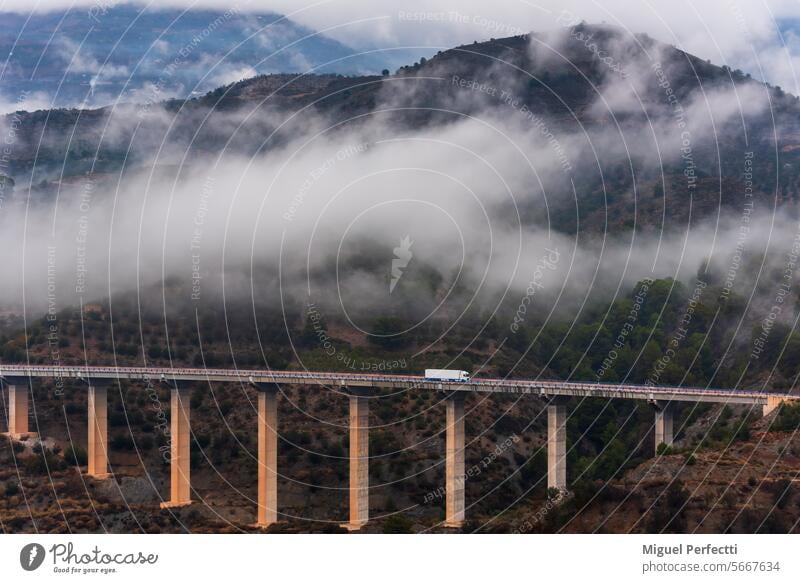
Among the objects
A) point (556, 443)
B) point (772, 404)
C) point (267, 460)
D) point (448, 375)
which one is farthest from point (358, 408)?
point (772, 404)

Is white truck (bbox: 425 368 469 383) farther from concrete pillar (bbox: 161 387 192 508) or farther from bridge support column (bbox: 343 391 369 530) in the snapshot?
concrete pillar (bbox: 161 387 192 508)

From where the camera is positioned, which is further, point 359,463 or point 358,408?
point 358,408

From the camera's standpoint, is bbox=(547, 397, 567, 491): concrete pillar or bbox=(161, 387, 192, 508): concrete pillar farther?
bbox=(161, 387, 192, 508): concrete pillar

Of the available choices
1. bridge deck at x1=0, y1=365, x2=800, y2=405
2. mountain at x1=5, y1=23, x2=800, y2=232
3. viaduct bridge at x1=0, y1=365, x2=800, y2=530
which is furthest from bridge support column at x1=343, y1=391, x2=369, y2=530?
mountain at x1=5, y1=23, x2=800, y2=232

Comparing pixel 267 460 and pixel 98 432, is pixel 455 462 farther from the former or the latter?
pixel 98 432

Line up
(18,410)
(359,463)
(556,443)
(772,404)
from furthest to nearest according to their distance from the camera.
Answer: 1. (18,410)
2. (359,463)
3. (556,443)
4. (772,404)

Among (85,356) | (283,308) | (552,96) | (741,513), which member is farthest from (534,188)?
(741,513)

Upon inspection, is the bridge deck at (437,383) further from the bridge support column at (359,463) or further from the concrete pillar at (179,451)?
the bridge support column at (359,463)
